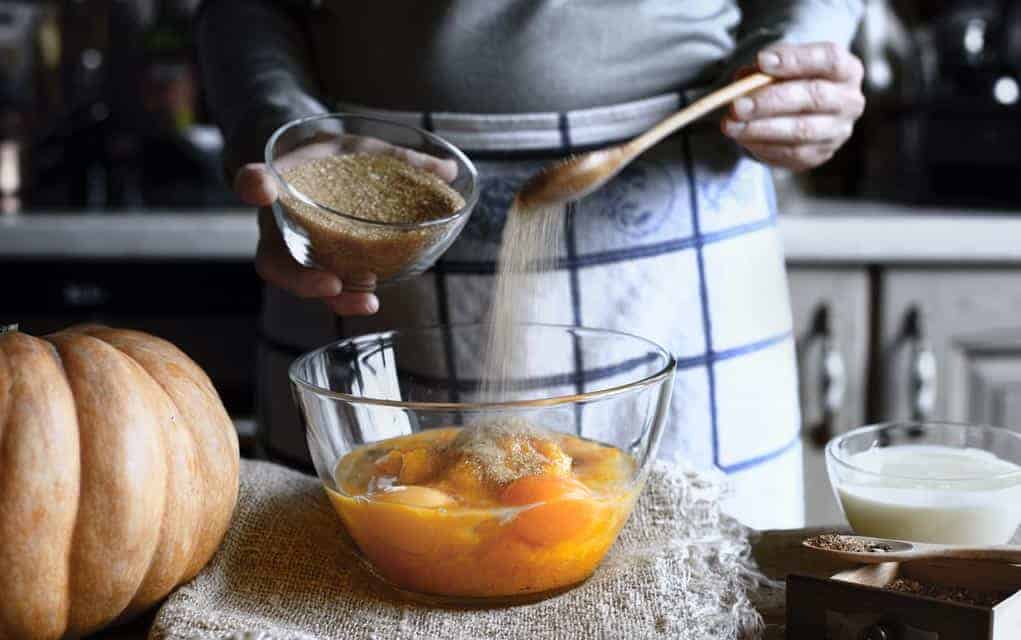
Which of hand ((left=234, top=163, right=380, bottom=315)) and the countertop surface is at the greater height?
hand ((left=234, top=163, right=380, bottom=315))

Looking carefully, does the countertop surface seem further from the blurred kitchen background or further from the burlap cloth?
the burlap cloth

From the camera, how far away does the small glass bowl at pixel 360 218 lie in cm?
80

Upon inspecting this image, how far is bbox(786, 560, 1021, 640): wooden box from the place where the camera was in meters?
0.52

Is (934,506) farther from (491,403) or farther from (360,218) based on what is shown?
(360,218)

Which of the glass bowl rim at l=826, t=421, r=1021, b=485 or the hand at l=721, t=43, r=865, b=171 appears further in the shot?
the hand at l=721, t=43, r=865, b=171

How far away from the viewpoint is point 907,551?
58 centimetres

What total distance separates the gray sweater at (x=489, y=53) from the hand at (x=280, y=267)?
90 millimetres

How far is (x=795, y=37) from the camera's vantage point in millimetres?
1008

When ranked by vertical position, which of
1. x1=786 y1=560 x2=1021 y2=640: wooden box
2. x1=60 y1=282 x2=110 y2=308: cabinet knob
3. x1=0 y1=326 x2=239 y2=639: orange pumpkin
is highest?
x1=0 y1=326 x2=239 y2=639: orange pumpkin

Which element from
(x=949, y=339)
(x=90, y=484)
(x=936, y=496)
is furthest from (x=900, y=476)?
(x=949, y=339)

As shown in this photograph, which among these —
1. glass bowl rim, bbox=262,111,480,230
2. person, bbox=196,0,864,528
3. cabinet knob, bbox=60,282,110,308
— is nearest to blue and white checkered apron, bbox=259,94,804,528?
person, bbox=196,0,864,528

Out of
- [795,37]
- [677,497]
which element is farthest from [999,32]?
[677,497]

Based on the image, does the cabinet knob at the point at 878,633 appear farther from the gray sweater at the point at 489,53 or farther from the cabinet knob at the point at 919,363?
the cabinet knob at the point at 919,363

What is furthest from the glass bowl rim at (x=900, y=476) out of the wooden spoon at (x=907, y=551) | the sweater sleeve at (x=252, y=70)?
the sweater sleeve at (x=252, y=70)
